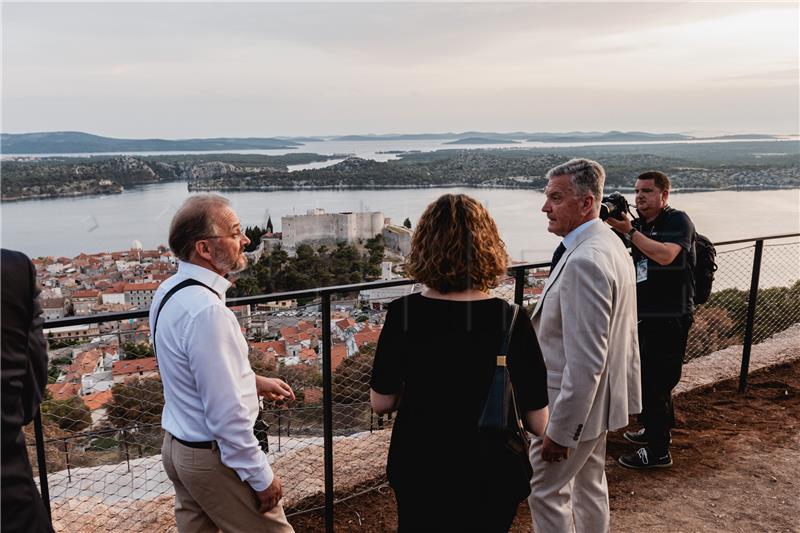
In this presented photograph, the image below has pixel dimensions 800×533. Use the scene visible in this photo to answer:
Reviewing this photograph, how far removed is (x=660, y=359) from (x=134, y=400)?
19.5 ft

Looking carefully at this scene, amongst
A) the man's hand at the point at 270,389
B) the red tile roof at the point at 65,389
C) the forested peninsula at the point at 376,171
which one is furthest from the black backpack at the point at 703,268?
the forested peninsula at the point at 376,171

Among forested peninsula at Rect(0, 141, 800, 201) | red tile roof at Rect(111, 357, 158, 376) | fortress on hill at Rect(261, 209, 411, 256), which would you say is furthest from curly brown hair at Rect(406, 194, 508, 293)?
fortress on hill at Rect(261, 209, 411, 256)

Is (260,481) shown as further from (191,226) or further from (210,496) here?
(191,226)

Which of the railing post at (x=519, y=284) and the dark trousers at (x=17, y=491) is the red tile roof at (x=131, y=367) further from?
the dark trousers at (x=17, y=491)

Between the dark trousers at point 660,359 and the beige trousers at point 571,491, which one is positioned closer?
the beige trousers at point 571,491

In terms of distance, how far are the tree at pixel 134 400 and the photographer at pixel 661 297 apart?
361 cm

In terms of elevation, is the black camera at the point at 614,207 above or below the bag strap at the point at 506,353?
above

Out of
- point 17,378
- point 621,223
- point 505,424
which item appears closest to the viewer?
point 17,378

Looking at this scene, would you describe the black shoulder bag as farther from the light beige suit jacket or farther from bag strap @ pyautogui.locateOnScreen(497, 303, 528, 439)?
the light beige suit jacket

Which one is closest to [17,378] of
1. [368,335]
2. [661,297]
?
[368,335]

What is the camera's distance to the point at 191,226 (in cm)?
182

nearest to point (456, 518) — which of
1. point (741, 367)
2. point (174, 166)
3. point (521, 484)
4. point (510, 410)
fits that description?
point (521, 484)

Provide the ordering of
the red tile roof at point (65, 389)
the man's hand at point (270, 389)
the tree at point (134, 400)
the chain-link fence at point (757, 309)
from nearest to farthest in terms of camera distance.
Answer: the man's hand at point (270, 389) → the tree at point (134, 400) → the red tile roof at point (65, 389) → the chain-link fence at point (757, 309)

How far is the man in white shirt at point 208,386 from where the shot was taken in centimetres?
169
